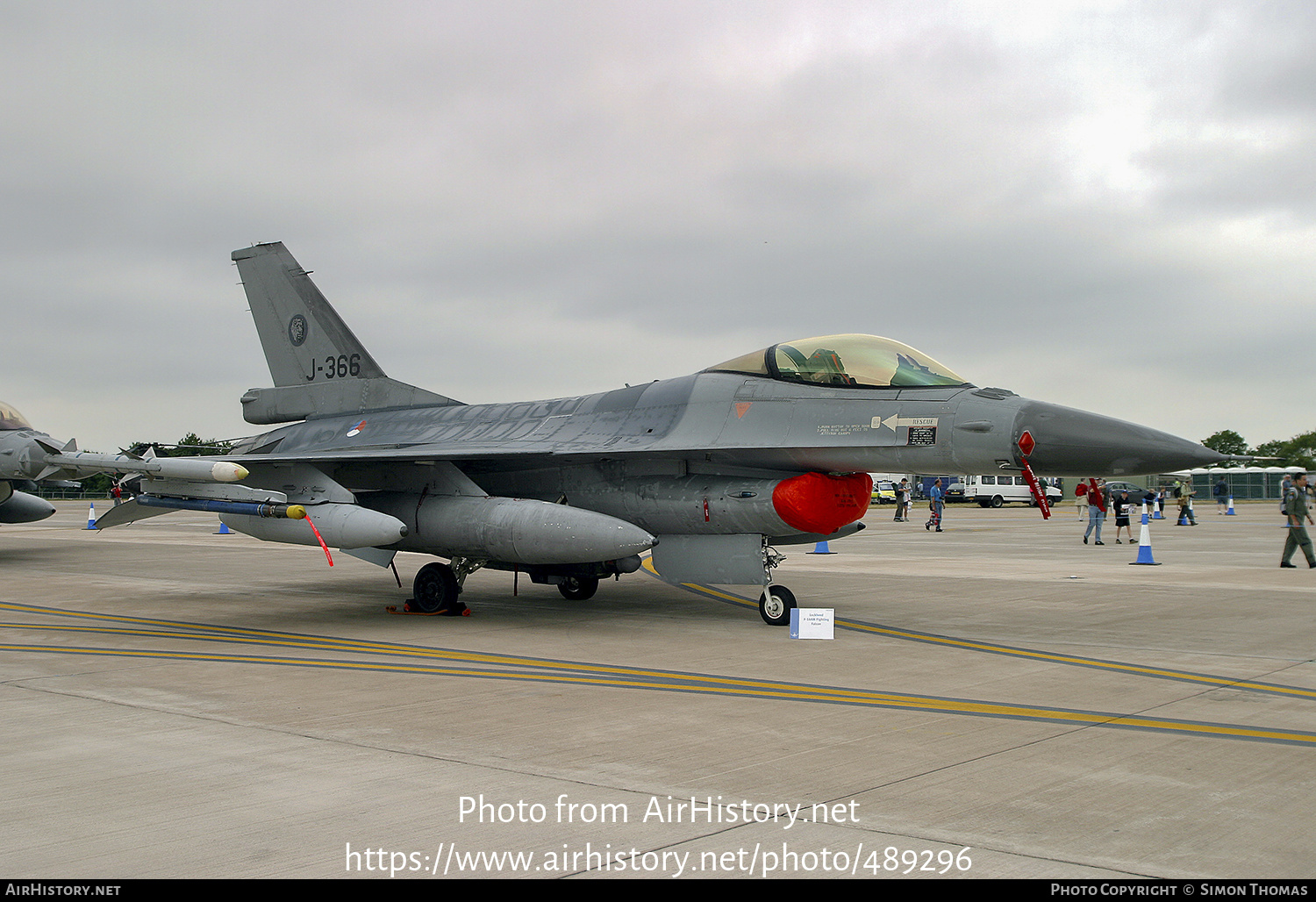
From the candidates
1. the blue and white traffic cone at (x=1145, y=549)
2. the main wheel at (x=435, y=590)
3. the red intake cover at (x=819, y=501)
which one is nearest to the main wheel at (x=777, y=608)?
the red intake cover at (x=819, y=501)

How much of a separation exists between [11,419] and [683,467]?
51.0 feet

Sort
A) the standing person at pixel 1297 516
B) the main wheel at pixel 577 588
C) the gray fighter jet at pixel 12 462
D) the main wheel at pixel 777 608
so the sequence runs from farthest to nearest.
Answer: the gray fighter jet at pixel 12 462
the standing person at pixel 1297 516
the main wheel at pixel 577 588
the main wheel at pixel 777 608

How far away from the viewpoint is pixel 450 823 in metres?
4.10

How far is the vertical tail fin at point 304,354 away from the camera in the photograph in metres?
14.1

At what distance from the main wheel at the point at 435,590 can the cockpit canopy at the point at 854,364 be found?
4.48 metres

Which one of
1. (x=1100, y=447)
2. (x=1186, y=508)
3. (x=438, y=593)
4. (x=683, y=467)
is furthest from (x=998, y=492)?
(x=1100, y=447)

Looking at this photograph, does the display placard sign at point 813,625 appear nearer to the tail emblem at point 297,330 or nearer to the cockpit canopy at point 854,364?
the cockpit canopy at point 854,364

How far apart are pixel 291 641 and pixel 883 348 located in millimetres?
6682

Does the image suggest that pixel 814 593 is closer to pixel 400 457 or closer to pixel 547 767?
pixel 400 457

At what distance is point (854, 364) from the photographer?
10109 millimetres

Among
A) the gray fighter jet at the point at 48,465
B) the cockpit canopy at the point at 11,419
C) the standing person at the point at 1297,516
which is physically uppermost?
the cockpit canopy at the point at 11,419

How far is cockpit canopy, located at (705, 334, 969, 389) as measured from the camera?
993cm

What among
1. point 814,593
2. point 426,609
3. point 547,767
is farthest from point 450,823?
point 814,593

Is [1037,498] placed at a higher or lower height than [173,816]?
higher
